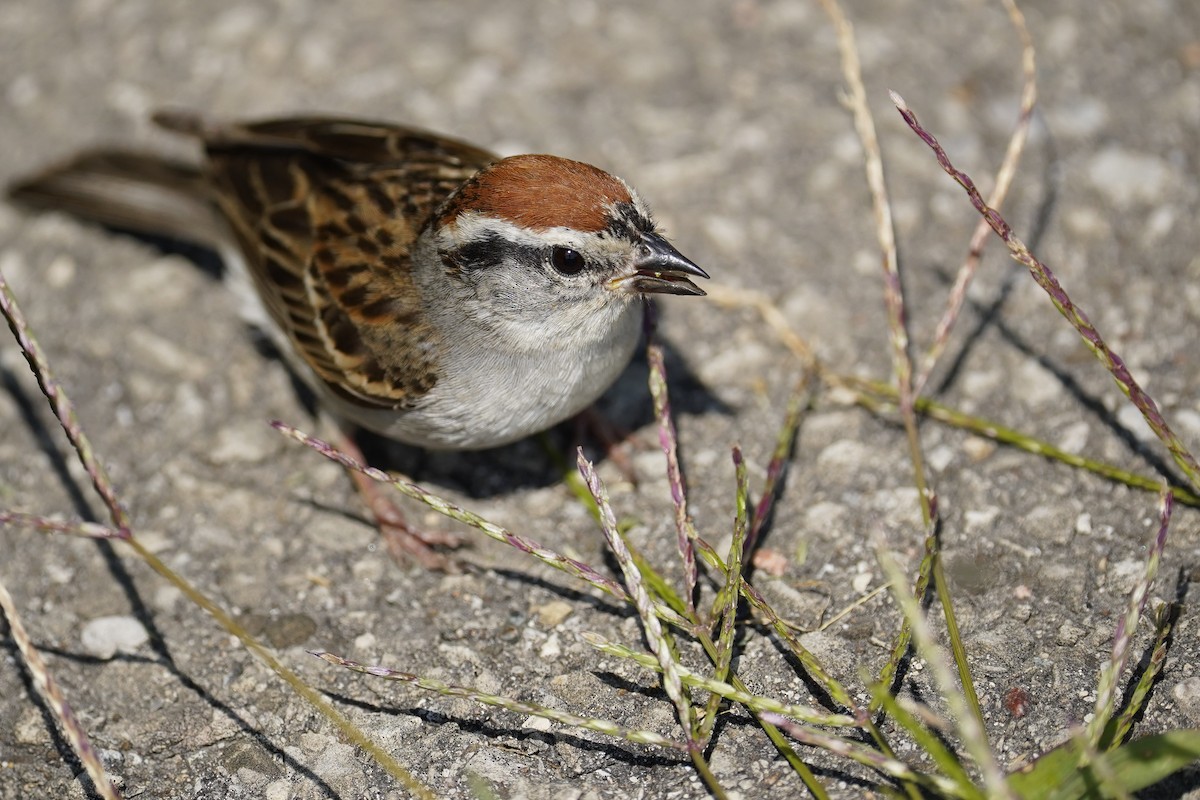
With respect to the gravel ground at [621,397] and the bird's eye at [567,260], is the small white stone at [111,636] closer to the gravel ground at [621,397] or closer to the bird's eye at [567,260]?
the gravel ground at [621,397]

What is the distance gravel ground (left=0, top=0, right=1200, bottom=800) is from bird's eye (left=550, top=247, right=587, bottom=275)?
41.4 inches

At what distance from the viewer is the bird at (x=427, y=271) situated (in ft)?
11.9

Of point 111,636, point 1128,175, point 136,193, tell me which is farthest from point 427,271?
point 1128,175

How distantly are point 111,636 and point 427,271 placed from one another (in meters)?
1.63

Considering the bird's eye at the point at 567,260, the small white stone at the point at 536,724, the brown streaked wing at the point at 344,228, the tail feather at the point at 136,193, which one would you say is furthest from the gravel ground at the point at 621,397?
the bird's eye at the point at 567,260

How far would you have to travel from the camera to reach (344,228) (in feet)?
14.2

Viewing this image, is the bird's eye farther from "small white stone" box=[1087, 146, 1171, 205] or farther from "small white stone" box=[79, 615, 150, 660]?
Result: "small white stone" box=[1087, 146, 1171, 205]

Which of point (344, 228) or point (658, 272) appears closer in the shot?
point (658, 272)

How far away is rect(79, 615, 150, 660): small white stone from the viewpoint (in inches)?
156

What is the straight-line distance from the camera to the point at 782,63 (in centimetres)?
580

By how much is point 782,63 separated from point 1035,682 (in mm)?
3432

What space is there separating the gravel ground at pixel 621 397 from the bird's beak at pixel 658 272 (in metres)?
0.95

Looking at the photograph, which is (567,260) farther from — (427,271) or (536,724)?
(536,724)

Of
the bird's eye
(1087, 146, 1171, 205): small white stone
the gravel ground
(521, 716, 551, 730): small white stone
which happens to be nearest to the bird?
the bird's eye
